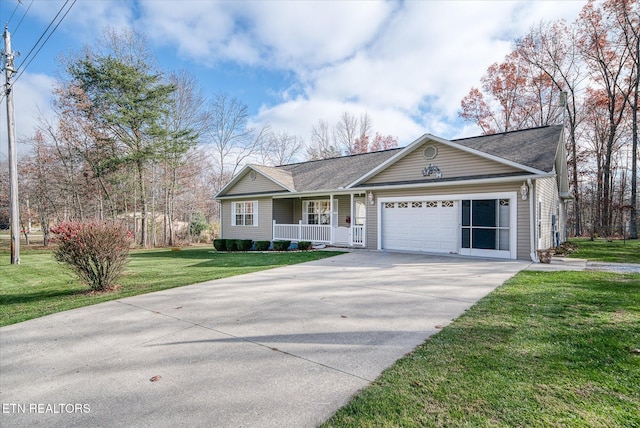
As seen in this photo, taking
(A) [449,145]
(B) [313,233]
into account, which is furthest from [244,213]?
(A) [449,145]

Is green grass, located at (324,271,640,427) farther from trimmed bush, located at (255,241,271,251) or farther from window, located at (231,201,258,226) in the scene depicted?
window, located at (231,201,258,226)

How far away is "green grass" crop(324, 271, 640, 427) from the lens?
7.31 ft

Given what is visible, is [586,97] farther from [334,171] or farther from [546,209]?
[334,171]

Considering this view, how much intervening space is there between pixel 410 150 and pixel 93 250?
10353 millimetres

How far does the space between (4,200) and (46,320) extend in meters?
24.5

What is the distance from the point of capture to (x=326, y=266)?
9312 mm

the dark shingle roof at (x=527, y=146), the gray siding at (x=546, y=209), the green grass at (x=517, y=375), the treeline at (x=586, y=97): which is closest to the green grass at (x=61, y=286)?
the green grass at (x=517, y=375)

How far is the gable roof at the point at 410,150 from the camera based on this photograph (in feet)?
33.9

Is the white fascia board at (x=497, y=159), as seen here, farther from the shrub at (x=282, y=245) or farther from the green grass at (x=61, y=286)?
the shrub at (x=282, y=245)

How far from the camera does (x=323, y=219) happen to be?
642 inches

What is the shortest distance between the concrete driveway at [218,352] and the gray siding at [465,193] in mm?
4503

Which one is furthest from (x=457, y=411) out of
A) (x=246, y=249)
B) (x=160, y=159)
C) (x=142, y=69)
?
(x=142, y=69)

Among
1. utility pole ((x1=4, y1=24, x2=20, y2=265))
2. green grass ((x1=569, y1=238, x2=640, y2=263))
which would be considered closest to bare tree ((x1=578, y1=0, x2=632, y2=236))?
green grass ((x1=569, y1=238, x2=640, y2=263))

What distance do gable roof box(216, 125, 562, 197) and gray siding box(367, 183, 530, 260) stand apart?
88cm
